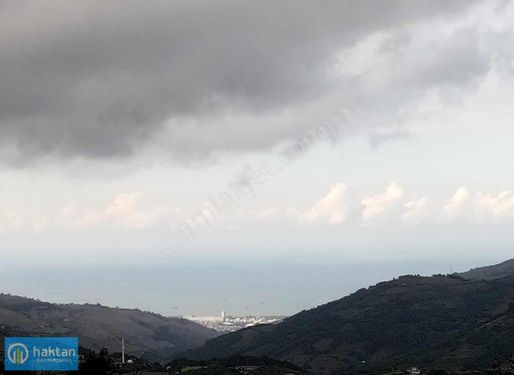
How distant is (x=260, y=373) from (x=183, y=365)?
27.2 m

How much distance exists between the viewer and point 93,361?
79938 mm

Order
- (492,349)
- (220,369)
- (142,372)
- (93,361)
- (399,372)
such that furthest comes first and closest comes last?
(492,349) → (399,372) → (220,369) → (142,372) → (93,361)

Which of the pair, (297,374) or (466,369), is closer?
(297,374)

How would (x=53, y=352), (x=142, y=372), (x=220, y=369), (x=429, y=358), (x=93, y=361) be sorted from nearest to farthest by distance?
1. (x=53, y=352)
2. (x=93, y=361)
3. (x=142, y=372)
4. (x=220, y=369)
5. (x=429, y=358)

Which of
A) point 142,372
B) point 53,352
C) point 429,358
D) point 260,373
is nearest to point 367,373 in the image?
Result: point 260,373

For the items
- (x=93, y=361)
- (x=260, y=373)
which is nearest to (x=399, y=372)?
(x=260, y=373)

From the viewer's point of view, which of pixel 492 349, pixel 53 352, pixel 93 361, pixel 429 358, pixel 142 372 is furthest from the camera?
pixel 429 358

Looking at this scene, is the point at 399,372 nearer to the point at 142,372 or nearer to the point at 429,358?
the point at 429,358

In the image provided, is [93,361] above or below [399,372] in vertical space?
above

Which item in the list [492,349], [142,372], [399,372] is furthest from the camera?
[492,349]

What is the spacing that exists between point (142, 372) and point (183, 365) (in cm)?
3384

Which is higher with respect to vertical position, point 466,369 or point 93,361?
point 93,361

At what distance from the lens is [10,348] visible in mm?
67562

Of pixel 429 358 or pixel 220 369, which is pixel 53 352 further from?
pixel 429 358
